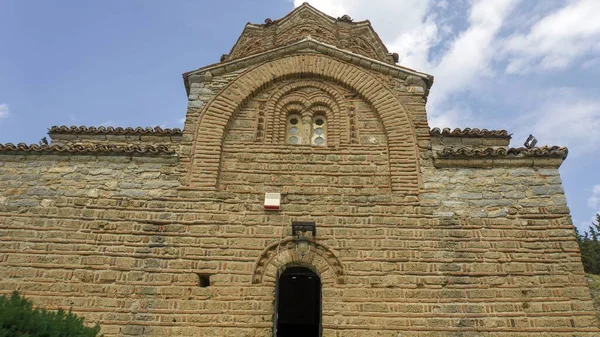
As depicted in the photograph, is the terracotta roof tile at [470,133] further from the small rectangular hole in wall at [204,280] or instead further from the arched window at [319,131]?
the small rectangular hole in wall at [204,280]

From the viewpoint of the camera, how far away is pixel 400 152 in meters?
7.06

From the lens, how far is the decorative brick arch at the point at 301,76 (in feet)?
22.5

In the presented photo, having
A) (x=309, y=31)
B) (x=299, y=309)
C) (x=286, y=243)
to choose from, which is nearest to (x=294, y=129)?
(x=286, y=243)

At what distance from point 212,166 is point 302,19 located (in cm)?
703

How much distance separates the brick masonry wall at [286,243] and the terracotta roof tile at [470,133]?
89cm

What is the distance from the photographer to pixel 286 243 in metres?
6.33

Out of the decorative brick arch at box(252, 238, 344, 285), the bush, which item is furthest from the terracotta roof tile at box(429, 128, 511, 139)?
the bush

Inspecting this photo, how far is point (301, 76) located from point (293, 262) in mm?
3420

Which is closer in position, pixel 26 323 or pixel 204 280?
pixel 26 323

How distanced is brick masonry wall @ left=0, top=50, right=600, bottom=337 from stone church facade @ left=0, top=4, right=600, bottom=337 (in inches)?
0.8

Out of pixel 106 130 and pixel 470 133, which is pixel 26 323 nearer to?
pixel 106 130

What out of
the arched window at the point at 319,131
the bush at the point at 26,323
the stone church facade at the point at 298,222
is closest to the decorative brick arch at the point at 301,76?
the stone church facade at the point at 298,222

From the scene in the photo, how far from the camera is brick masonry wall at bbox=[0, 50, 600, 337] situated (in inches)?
230

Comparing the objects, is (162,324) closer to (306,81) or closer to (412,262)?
(412,262)
